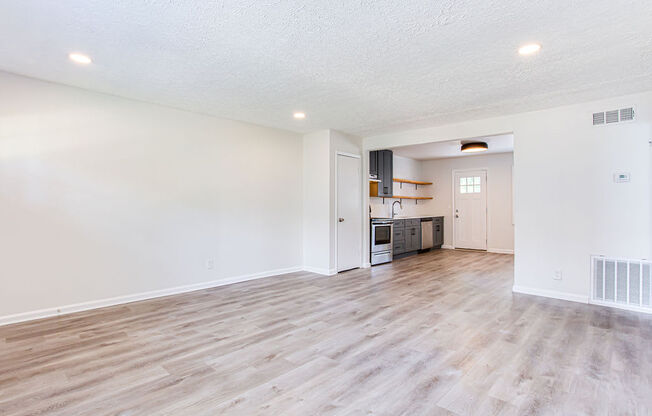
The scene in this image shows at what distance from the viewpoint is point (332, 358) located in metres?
2.55

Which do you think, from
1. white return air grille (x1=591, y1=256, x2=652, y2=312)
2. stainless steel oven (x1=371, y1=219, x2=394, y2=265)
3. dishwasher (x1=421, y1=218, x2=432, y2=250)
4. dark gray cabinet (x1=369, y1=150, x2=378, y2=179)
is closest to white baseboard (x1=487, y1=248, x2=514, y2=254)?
dishwasher (x1=421, y1=218, x2=432, y2=250)

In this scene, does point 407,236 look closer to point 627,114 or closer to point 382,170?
A: point 382,170

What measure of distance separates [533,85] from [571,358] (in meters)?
2.62

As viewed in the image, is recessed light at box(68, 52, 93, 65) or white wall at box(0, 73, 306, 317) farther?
white wall at box(0, 73, 306, 317)

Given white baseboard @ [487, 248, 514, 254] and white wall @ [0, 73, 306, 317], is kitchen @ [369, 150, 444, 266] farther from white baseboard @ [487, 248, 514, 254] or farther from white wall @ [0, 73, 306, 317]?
white wall @ [0, 73, 306, 317]

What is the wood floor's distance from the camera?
1972 millimetres

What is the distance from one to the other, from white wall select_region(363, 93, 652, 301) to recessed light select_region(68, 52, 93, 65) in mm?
4701

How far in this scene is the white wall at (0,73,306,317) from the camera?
332 cm

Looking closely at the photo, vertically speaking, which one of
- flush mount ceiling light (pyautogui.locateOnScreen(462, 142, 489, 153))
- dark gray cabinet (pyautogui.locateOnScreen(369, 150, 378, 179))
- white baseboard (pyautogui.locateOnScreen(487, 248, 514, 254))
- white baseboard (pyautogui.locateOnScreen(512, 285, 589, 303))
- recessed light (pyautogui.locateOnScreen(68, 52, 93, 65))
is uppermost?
recessed light (pyautogui.locateOnScreen(68, 52, 93, 65))

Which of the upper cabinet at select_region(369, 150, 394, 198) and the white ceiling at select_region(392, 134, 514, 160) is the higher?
the white ceiling at select_region(392, 134, 514, 160)

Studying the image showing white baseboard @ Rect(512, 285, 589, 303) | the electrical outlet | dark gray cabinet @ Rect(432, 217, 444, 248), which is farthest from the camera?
dark gray cabinet @ Rect(432, 217, 444, 248)

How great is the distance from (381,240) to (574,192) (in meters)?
3.36

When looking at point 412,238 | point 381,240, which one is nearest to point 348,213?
point 381,240

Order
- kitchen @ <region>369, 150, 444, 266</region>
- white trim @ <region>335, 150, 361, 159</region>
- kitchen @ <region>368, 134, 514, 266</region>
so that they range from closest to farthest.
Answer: white trim @ <region>335, 150, 361, 159</region> < kitchen @ <region>369, 150, 444, 266</region> < kitchen @ <region>368, 134, 514, 266</region>
